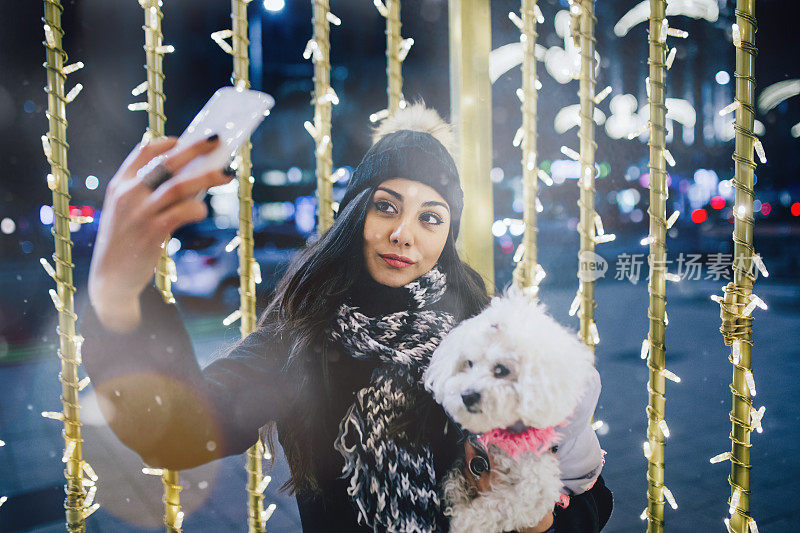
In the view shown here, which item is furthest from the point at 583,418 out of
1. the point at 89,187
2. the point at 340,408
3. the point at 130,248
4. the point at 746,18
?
the point at 89,187

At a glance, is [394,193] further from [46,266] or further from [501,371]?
[46,266]

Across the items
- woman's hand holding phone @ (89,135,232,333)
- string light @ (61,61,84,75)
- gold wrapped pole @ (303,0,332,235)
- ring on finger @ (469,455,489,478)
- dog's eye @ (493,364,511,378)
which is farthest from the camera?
gold wrapped pole @ (303,0,332,235)

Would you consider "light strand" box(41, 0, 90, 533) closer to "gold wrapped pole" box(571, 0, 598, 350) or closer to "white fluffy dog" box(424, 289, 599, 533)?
"white fluffy dog" box(424, 289, 599, 533)

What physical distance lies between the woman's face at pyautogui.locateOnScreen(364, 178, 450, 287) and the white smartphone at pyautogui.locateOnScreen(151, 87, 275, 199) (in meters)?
0.34

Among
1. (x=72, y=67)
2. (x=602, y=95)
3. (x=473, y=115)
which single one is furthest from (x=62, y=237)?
(x=602, y=95)

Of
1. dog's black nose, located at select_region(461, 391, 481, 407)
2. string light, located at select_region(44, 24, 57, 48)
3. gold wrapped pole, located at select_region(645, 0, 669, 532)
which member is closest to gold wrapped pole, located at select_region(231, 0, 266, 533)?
string light, located at select_region(44, 24, 57, 48)

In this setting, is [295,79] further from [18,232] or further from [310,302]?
[18,232]

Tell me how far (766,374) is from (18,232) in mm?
12362

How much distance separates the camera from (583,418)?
3.84 feet

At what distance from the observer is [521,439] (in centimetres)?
108

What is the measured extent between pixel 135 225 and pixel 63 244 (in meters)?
0.74

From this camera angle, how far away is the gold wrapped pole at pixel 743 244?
1444 mm

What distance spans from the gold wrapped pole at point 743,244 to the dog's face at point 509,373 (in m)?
0.64

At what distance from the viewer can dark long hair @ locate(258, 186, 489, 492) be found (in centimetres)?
128
